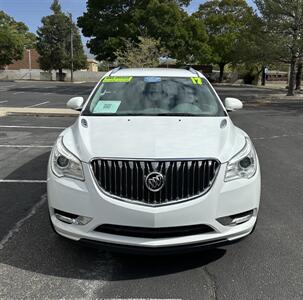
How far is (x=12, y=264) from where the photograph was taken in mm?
3803

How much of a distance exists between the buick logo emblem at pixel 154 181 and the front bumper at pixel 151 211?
157 mm

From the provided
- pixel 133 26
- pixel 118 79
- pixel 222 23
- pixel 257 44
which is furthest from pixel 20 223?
pixel 222 23

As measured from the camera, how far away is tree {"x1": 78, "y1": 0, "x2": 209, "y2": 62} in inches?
1497

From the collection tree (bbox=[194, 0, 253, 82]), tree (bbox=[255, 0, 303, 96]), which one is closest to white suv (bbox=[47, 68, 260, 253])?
tree (bbox=[255, 0, 303, 96])

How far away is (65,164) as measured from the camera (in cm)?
363

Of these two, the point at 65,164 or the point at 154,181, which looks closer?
the point at 154,181

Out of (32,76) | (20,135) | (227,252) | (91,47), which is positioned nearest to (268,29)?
(91,47)

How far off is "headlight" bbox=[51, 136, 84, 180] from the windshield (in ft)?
3.05

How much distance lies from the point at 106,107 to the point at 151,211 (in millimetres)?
1809

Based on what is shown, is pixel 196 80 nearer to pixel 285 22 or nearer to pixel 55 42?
pixel 285 22

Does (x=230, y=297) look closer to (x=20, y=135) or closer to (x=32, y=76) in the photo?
(x=20, y=135)

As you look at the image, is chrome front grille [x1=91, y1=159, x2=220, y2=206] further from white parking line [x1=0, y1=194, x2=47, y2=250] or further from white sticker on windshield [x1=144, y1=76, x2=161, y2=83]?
white sticker on windshield [x1=144, y1=76, x2=161, y2=83]

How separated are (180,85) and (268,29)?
25661mm

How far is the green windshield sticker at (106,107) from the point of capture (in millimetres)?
4660
